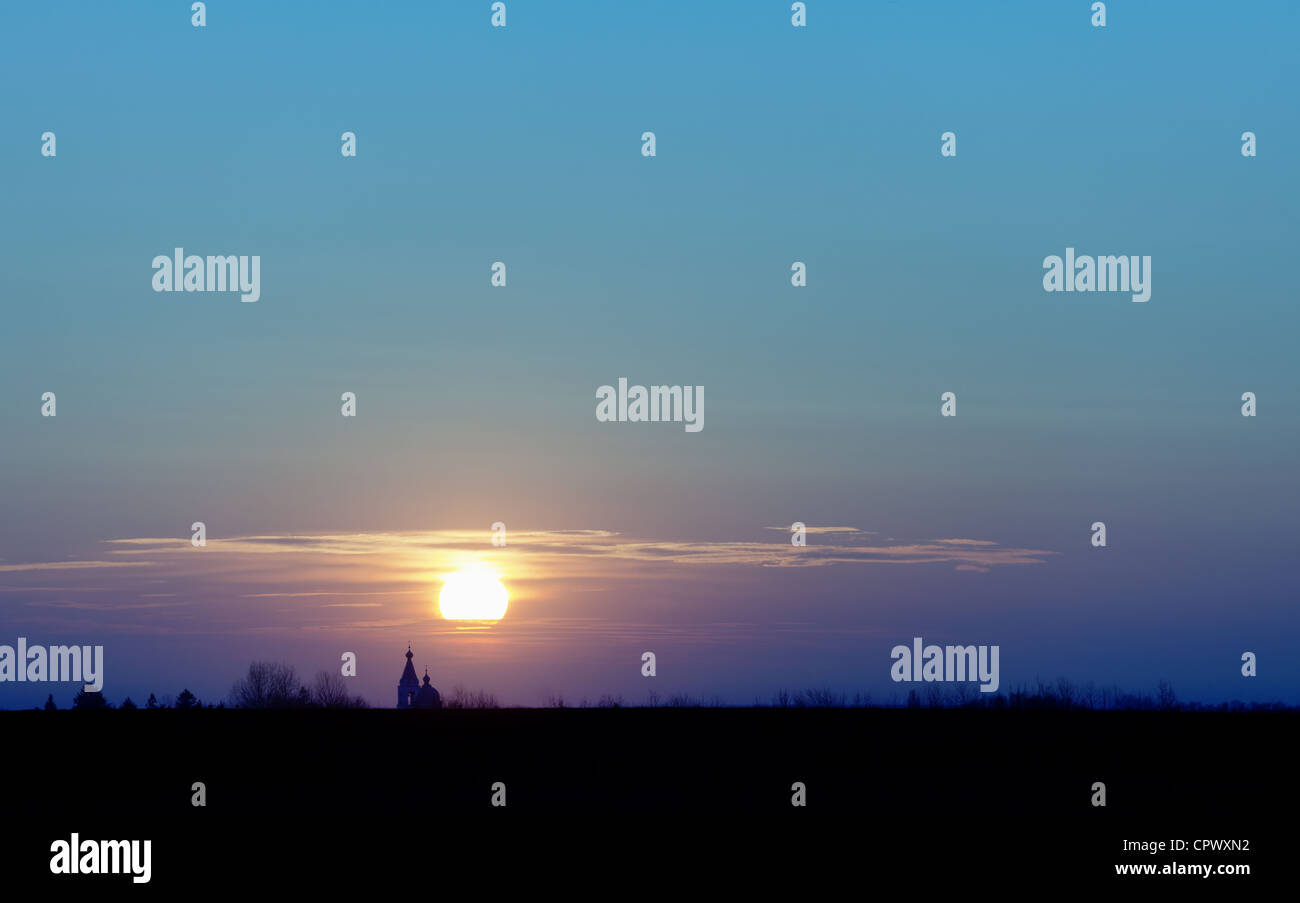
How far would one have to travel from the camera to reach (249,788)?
124 feet

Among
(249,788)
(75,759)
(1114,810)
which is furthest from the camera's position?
(75,759)

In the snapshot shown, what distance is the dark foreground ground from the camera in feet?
85.4

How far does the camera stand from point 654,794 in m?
35.5

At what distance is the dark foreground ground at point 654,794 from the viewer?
26.0m

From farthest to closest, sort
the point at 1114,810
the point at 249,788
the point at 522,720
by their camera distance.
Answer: the point at 522,720
the point at 249,788
the point at 1114,810

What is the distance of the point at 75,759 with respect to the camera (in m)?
40.8
